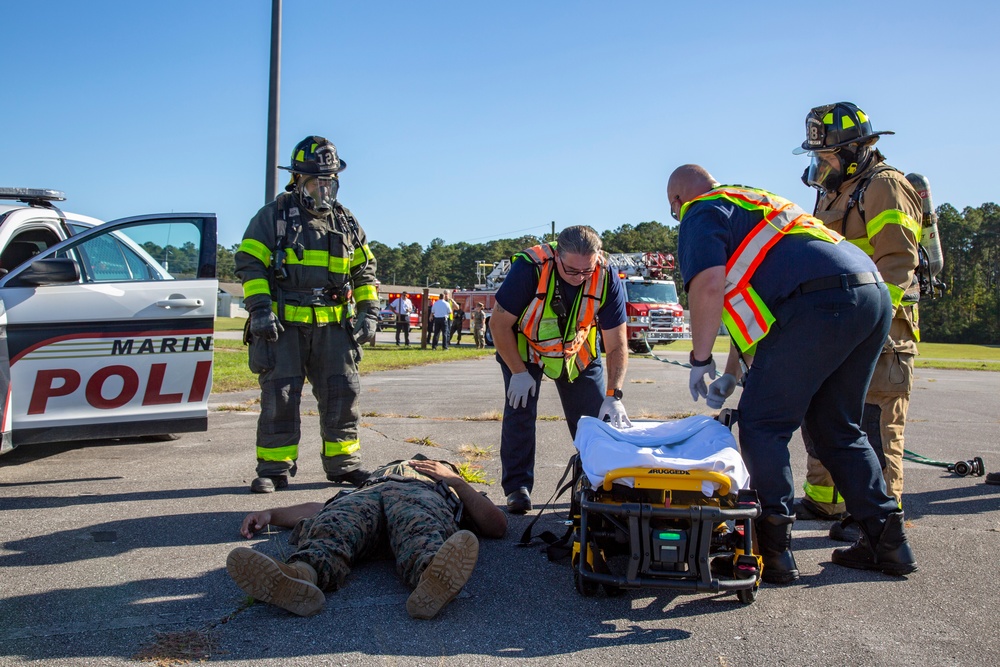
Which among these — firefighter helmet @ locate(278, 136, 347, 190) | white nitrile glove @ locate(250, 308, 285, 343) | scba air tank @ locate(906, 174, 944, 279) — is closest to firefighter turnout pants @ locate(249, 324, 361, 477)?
white nitrile glove @ locate(250, 308, 285, 343)

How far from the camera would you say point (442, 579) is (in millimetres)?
2850

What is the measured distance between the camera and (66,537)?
397 centimetres

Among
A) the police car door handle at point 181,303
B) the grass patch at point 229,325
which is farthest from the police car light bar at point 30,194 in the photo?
the grass patch at point 229,325

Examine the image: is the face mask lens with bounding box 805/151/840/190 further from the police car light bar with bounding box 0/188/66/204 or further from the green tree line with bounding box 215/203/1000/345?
the green tree line with bounding box 215/203/1000/345

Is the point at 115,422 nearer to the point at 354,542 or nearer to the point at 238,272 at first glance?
the point at 238,272

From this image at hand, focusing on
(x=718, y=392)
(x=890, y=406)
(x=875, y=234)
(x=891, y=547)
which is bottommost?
(x=891, y=547)

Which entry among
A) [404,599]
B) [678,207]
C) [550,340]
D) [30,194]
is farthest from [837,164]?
[30,194]

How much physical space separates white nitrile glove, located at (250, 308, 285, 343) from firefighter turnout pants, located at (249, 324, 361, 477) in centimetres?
11

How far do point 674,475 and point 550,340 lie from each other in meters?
1.72

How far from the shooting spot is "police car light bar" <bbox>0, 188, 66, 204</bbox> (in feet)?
19.2

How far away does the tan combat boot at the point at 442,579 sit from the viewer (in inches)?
112

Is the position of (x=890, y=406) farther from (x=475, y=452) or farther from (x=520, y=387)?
(x=475, y=452)

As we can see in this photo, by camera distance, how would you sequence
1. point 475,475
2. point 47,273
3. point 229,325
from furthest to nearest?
point 229,325 < point 475,475 < point 47,273

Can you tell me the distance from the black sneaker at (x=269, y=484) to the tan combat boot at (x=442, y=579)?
241 cm
